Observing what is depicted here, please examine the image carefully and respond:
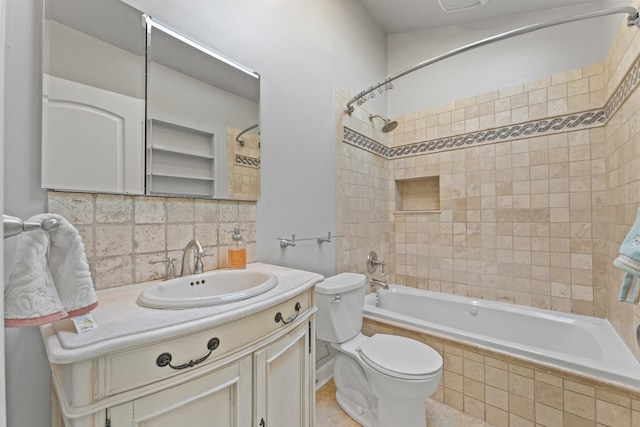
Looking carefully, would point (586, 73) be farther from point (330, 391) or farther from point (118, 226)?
point (118, 226)

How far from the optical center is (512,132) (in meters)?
2.23

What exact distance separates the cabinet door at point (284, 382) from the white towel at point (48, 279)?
1.68ft

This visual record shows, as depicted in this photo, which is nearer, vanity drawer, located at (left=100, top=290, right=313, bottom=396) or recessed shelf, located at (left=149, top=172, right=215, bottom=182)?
vanity drawer, located at (left=100, top=290, right=313, bottom=396)

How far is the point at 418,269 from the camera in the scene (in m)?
2.67

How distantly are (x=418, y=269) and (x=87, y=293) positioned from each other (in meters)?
2.55

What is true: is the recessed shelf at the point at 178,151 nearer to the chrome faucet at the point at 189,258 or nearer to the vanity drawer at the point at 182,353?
the chrome faucet at the point at 189,258

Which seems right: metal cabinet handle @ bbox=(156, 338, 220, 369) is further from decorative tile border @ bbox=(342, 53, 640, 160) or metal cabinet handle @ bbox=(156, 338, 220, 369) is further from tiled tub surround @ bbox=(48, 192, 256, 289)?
decorative tile border @ bbox=(342, 53, 640, 160)

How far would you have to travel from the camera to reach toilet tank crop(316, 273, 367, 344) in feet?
5.43

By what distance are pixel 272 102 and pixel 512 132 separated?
1.95m

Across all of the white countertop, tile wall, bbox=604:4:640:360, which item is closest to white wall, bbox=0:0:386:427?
the white countertop

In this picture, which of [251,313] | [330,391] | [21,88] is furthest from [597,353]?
[21,88]

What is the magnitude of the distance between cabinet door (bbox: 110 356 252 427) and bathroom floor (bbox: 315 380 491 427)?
962 mm

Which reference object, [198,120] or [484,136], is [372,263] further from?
[198,120]

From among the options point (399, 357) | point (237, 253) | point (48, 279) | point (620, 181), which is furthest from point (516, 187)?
point (48, 279)
